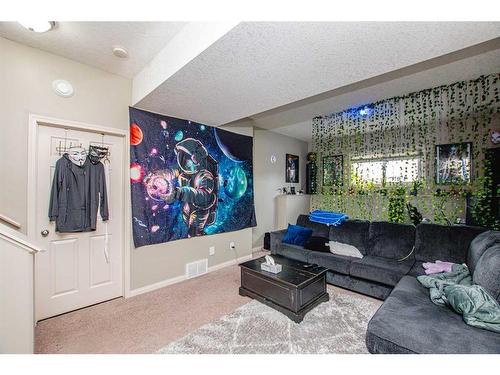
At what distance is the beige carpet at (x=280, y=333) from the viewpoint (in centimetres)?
170

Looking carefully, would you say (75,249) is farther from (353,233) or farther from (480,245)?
(480,245)

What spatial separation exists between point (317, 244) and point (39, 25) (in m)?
3.69

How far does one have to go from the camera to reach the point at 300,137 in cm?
568

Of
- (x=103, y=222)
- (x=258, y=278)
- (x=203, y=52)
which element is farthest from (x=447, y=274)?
(x=103, y=222)

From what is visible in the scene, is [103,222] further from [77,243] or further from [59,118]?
[59,118]

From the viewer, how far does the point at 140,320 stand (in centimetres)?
212

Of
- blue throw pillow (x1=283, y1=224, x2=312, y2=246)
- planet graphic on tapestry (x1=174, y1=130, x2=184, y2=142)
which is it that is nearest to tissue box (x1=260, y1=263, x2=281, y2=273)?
blue throw pillow (x1=283, y1=224, x2=312, y2=246)

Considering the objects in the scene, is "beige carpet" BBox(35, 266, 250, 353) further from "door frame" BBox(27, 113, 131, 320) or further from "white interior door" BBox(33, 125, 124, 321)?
"door frame" BBox(27, 113, 131, 320)

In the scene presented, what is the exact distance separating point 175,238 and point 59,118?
1849 millimetres

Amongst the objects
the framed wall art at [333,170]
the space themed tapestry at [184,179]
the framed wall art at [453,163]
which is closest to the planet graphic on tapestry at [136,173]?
the space themed tapestry at [184,179]

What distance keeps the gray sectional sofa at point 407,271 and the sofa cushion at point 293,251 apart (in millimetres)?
14

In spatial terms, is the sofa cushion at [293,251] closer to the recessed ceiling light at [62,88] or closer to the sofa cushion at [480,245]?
the sofa cushion at [480,245]

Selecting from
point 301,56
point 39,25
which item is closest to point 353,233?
point 301,56

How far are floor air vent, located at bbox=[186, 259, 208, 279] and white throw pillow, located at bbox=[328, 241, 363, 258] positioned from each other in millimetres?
1886
